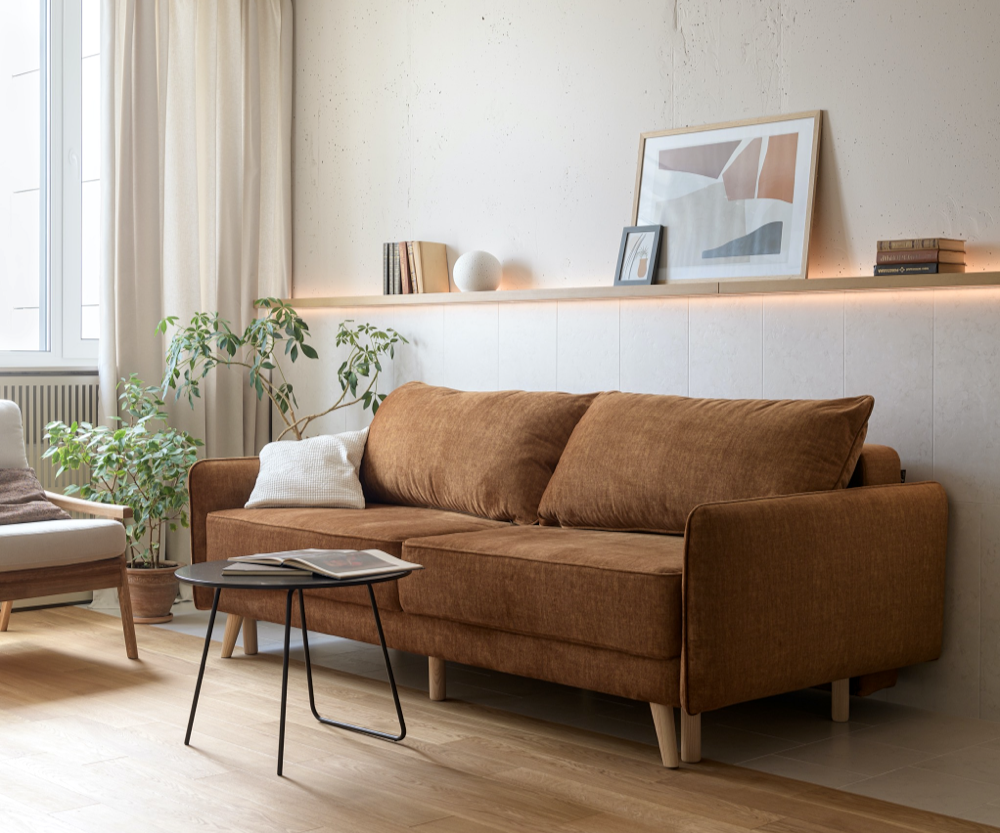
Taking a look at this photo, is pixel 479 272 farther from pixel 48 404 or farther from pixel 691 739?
pixel 691 739

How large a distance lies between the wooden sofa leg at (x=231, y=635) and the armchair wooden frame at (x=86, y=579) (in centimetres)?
29

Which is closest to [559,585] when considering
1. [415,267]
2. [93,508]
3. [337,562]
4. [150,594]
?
[337,562]

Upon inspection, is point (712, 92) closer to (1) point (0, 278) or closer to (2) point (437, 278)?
(2) point (437, 278)

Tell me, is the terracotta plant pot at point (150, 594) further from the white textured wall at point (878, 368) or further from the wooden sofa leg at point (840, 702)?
the wooden sofa leg at point (840, 702)

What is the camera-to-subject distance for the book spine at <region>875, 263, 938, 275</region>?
11.0 feet

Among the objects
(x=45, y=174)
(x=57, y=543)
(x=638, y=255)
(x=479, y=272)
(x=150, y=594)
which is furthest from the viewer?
(x=45, y=174)

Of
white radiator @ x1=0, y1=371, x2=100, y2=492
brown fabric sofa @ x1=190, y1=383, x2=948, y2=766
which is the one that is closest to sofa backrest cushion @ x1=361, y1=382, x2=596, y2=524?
brown fabric sofa @ x1=190, y1=383, x2=948, y2=766

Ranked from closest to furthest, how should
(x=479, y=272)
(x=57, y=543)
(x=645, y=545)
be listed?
(x=645, y=545)
(x=57, y=543)
(x=479, y=272)

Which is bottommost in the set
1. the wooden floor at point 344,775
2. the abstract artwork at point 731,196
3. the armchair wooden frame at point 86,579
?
the wooden floor at point 344,775

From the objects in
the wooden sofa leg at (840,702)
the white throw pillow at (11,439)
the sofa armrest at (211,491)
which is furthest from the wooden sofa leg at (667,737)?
the white throw pillow at (11,439)

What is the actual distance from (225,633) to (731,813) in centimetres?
207

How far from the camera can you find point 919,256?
3367 mm

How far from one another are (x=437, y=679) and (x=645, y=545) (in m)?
0.76

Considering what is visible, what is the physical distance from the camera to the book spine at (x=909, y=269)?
334cm
